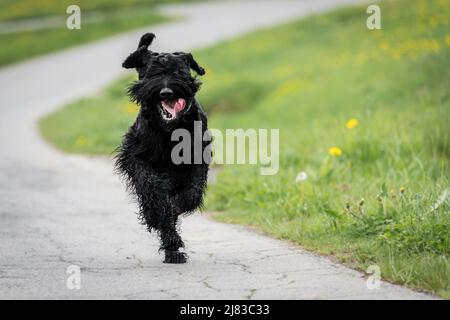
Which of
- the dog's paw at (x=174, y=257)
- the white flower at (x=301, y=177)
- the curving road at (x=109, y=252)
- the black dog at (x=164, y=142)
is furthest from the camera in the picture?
the white flower at (x=301, y=177)

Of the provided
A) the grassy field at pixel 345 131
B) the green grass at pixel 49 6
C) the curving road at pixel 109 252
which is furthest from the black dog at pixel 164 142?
the green grass at pixel 49 6

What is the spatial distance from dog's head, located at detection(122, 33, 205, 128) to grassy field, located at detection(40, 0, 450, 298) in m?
1.71

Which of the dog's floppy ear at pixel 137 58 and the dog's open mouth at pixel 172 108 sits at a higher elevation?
the dog's floppy ear at pixel 137 58

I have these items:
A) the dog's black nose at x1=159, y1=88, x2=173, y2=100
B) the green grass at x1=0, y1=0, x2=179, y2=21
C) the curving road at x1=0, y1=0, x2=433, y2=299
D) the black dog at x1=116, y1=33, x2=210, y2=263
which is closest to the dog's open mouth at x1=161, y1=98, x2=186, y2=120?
the black dog at x1=116, y1=33, x2=210, y2=263

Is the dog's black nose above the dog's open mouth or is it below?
above

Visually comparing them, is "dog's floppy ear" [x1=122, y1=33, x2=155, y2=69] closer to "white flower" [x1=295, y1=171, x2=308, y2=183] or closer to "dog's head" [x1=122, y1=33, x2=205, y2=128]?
"dog's head" [x1=122, y1=33, x2=205, y2=128]

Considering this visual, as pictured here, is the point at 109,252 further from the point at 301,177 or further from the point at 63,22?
the point at 63,22

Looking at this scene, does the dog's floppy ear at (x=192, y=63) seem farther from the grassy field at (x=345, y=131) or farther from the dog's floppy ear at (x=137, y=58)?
the grassy field at (x=345, y=131)

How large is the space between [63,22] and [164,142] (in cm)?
2976

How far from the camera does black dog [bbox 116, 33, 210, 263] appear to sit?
6.48 meters

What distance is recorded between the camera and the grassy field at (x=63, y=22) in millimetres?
30047

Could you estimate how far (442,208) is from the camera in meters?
6.88

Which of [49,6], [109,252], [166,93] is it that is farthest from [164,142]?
[49,6]

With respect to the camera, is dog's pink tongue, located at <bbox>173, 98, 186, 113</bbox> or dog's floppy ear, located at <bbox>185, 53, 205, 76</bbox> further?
dog's floppy ear, located at <bbox>185, 53, 205, 76</bbox>
